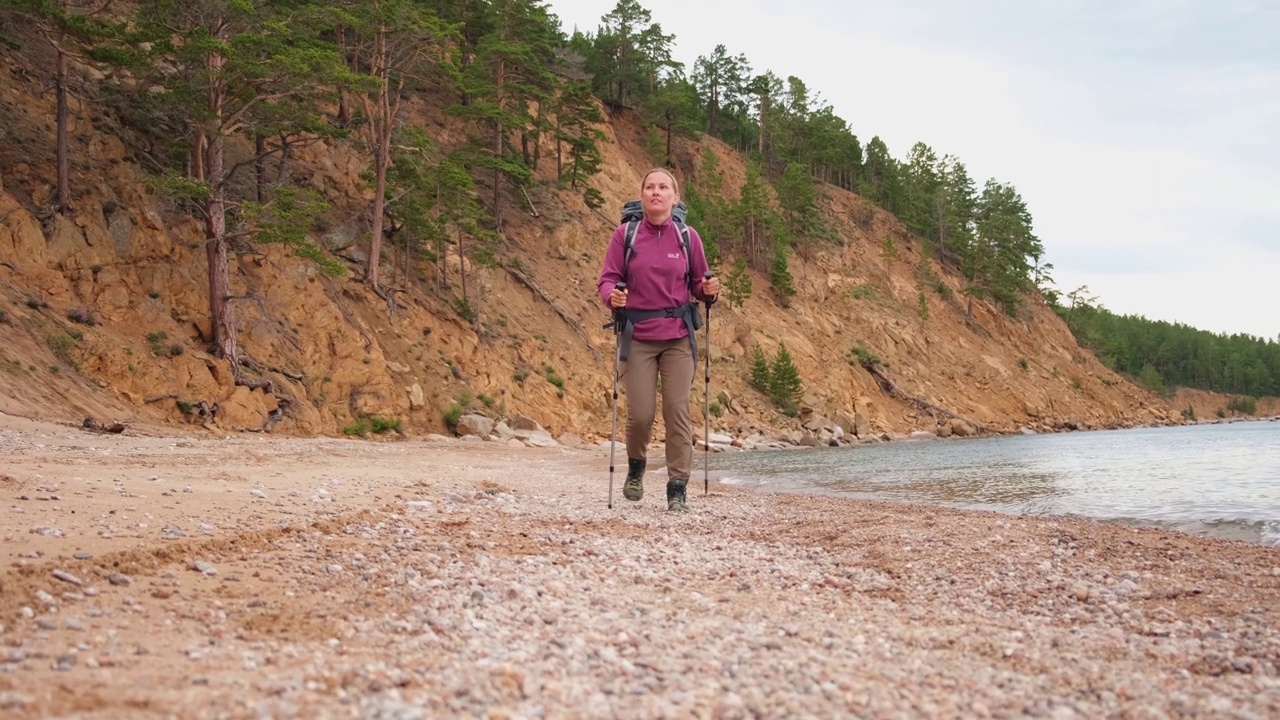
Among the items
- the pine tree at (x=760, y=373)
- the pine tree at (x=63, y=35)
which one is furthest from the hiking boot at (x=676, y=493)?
the pine tree at (x=760, y=373)

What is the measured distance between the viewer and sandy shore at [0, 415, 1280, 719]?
2.23m

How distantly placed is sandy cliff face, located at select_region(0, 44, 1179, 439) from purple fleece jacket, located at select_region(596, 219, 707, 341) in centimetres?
1025

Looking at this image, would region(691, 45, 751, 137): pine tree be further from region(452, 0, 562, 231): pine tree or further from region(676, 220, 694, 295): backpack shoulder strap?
region(676, 220, 694, 295): backpack shoulder strap

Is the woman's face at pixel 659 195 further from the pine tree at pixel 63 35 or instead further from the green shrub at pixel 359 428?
the pine tree at pixel 63 35

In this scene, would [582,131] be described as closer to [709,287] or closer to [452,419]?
[452,419]

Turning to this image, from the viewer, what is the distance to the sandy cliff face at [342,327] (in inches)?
602

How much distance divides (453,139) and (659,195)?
3397 centimetres

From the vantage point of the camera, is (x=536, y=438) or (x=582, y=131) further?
(x=582, y=131)

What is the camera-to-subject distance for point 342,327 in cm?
2059

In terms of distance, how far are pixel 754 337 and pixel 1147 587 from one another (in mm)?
39395

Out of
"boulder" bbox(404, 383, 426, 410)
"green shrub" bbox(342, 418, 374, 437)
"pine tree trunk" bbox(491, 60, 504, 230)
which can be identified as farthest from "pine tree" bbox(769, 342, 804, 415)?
"green shrub" bbox(342, 418, 374, 437)

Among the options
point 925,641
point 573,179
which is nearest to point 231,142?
point 573,179

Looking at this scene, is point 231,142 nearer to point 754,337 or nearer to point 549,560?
point 549,560

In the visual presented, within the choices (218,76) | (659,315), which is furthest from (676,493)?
(218,76)
